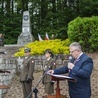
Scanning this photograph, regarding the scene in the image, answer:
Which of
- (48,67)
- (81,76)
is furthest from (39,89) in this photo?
(81,76)

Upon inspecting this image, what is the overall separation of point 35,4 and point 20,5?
8.99 feet

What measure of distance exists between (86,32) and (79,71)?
8740mm

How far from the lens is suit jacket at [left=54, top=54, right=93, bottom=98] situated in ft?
16.6

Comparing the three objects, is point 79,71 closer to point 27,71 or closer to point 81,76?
point 81,76

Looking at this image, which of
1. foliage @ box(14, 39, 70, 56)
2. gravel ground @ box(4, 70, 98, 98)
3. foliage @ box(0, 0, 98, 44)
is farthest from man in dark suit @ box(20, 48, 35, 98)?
foliage @ box(0, 0, 98, 44)

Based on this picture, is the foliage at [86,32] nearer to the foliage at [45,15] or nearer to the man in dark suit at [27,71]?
the man in dark suit at [27,71]

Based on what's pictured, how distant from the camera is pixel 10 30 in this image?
27.2 m

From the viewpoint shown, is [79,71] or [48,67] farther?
[48,67]

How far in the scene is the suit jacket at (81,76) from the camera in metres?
5.07

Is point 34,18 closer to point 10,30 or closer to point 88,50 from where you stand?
point 10,30

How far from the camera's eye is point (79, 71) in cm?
505

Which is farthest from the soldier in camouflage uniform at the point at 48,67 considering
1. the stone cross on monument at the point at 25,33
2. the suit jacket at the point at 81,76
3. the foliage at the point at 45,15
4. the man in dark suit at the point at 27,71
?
the foliage at the point at 45,15

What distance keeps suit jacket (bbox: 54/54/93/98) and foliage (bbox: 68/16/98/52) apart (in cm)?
830

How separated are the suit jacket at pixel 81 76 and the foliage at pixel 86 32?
8298 mm
